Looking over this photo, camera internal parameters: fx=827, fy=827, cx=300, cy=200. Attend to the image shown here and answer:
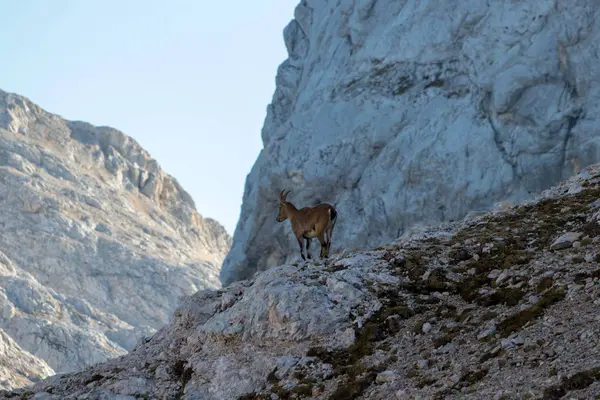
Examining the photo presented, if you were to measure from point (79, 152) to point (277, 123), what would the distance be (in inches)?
2943

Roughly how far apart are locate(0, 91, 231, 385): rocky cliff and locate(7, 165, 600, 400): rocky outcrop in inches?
1734

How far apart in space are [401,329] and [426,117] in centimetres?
2846

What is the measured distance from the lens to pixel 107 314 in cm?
8981

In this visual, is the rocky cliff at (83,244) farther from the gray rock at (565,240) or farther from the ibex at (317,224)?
the gray rock at (565,240)

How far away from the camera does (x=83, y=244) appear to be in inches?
3932

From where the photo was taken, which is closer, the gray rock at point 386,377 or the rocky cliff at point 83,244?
the gray rock at point 386,377

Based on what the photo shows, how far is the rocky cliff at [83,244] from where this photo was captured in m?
77.7

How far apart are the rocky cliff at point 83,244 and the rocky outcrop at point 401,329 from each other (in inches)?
1734

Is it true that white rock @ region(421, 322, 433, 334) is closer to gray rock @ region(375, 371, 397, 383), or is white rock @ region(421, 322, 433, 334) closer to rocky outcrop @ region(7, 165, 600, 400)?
rocky outcrop @ region(7, 165, 600, 400)

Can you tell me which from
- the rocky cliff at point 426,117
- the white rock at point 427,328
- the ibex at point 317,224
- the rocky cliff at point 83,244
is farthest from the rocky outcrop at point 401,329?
the rocky cliff at point 83,244

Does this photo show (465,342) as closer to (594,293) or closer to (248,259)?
(594,293)

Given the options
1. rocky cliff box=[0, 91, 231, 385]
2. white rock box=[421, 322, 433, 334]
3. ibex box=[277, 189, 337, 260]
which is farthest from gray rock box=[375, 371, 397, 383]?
rocky cliff box=[0, 91, 231, 385]

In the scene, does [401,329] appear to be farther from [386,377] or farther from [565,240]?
[565,240]

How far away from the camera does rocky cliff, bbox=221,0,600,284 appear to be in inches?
1495
